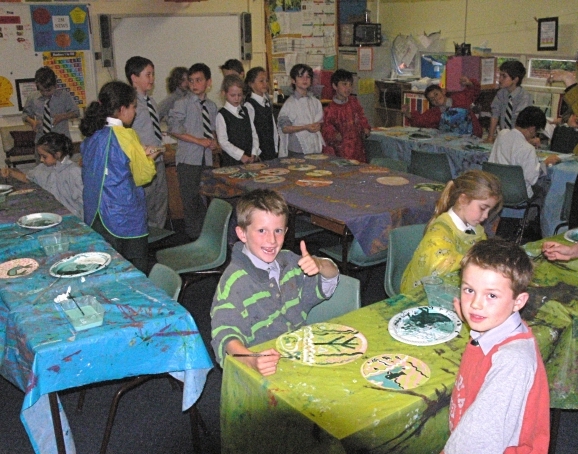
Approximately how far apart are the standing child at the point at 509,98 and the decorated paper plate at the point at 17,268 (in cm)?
424

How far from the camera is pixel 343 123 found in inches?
222

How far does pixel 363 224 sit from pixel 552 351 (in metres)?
1.60

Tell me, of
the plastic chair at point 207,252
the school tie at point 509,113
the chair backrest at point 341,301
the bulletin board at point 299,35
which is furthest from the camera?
the bulletin board at point 299,35

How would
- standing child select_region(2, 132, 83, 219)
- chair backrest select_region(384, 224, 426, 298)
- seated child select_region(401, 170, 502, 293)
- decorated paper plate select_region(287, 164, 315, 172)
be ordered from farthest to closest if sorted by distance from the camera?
decorated paper plate select_region(287, 164, 315, 172), standing child select_region(2, 132, 83, 219), chair backrest select_region(384, 224, 426, 298), seated child select_region(401, 170, 502, 293)

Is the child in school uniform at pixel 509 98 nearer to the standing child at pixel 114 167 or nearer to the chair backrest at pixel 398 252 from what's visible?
the chair backrest at pixel 398 252

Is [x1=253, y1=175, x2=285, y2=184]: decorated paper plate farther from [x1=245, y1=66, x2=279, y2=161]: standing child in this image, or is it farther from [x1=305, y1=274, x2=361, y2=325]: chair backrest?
[x1=305, y1=274, x2=361, y2=325]: chair backrest

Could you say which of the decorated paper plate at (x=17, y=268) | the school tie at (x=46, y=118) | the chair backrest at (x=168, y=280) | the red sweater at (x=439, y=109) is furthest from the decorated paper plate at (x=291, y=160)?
the decorated paper plate at (x=17, y=268)

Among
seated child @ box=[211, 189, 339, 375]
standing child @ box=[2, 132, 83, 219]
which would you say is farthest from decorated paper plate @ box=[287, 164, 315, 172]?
seated child @ box=[211, 189, 339, 375]

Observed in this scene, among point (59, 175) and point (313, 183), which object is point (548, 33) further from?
point (59, 175)

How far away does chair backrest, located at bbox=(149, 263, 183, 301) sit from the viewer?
8.70 ft

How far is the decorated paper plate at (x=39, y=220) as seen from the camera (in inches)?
135

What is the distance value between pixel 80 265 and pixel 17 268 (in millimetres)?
289

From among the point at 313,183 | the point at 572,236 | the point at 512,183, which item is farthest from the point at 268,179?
the point at 572,236

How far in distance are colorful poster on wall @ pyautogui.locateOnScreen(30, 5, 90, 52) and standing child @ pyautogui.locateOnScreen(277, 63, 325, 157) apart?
2766mm
